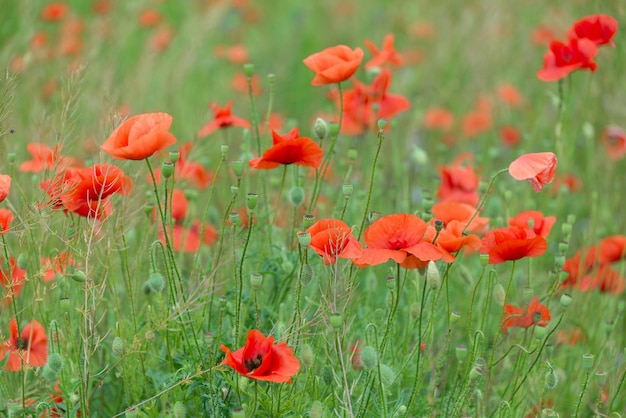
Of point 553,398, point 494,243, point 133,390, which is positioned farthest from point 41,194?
point 553,398

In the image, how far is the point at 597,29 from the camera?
225 cm

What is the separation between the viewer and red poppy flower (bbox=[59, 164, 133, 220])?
1695 mm

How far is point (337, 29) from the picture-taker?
5367 mm

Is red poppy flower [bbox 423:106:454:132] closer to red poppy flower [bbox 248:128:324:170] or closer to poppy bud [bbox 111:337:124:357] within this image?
red poppy flower [bbox 248:128:324:170]

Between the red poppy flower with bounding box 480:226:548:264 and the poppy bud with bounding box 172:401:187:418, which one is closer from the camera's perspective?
the poppy bud with bounding box 172:401:187:418

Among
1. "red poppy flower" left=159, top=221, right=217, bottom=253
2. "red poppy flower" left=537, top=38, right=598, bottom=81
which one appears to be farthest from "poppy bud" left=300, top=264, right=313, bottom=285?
"red poppy flower" left=537, top=38, right=598, bottom=81

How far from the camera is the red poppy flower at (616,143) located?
3.08 meters

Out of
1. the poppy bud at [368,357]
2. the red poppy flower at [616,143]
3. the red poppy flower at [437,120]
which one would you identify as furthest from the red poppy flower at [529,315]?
A: the red poppy flower at [437,120]

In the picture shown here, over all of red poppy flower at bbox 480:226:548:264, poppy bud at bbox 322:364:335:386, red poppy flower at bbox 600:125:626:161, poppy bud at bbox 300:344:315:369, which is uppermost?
red poppy flower at bbox 480:226:548:264

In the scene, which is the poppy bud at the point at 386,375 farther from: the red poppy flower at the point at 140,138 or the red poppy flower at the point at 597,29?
the red poppy flower at the point at 597,29

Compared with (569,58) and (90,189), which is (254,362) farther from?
(569,58)

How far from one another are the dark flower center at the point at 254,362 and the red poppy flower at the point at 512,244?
1.74ft

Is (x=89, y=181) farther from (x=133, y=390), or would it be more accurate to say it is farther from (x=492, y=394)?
(x=492, y=394)

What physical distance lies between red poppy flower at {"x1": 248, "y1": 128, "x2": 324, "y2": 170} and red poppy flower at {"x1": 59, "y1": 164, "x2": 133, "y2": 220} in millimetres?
277
